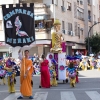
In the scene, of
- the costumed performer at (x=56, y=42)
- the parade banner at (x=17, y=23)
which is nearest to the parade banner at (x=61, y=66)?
the costumed performer at (x=56, y=42)

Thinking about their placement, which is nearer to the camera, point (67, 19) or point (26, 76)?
point (26, 76)

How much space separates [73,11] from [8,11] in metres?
26.1

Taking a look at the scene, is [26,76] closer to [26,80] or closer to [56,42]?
[26,80]

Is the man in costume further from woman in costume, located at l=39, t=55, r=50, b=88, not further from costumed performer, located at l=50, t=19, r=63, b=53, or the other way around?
costumed performer, located at l=50, t=19, r=63, b=53

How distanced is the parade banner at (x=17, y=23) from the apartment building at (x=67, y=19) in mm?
13954

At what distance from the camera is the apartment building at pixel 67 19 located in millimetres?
40844

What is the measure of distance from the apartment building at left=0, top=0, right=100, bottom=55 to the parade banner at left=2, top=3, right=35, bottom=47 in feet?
45.8

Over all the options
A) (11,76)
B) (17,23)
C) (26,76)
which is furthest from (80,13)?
(26,76)

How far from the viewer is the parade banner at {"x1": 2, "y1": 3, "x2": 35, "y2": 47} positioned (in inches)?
889

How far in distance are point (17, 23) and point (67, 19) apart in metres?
22.8

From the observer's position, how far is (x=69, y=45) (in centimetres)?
4738

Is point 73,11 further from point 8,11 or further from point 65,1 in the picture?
point 8,11

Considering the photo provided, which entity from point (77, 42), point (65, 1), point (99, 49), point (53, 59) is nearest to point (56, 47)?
point (53, 59)

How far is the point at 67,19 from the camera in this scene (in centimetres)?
4659
